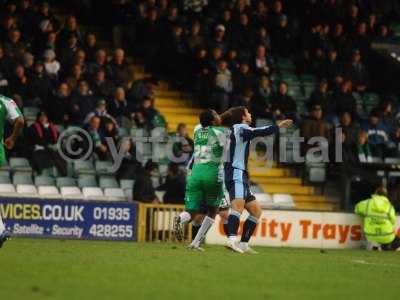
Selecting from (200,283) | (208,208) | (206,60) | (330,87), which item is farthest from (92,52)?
(200,283)

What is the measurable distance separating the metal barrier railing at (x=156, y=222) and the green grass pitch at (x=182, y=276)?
5514 millimetres

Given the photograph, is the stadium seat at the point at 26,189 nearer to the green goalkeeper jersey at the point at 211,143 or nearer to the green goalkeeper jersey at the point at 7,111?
the green goalkeeper jersey at the point at 211,143

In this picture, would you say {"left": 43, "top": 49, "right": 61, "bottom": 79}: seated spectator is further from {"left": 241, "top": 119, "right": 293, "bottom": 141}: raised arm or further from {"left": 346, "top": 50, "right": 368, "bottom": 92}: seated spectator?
{"left": 346, "top": 50, "right": 368, "bottom": 92}: seated spectator

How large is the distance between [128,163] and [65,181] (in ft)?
4.70

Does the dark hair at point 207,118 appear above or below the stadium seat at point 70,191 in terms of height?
above

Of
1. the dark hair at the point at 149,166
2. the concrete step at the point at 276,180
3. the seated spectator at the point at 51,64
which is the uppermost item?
the seated spectator at the point at 51,64

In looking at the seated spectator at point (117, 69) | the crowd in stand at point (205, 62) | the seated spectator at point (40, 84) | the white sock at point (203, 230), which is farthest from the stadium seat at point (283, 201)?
the white sock at point (203, 230)

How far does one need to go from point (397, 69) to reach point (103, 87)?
907 cm

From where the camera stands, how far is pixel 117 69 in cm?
2458

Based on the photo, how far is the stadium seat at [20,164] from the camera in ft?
73.9

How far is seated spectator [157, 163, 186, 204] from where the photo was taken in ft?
74.7

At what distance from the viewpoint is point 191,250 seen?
671 inches

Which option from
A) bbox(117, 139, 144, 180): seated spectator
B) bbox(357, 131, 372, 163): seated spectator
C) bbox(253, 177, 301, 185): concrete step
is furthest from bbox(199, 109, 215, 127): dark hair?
bbox(357, 131, 372, 163): seated spectator

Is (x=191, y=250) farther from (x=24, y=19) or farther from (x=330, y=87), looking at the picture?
(x=330, y=87)
